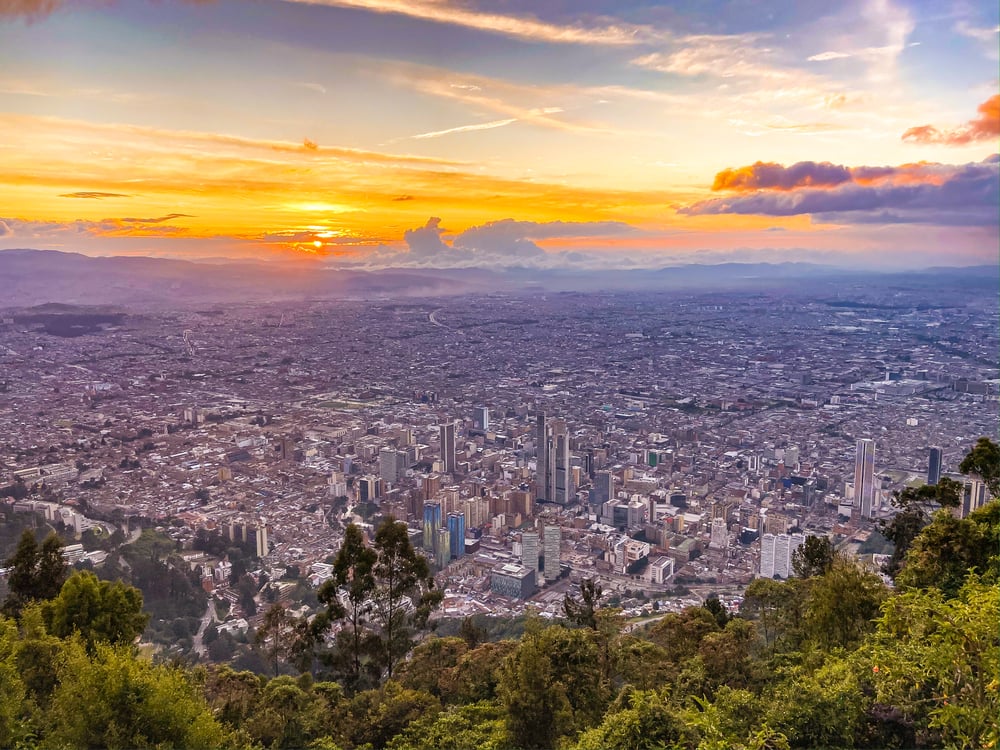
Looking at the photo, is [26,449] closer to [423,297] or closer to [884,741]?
[884,741]

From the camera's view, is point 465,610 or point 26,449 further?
point 26,449

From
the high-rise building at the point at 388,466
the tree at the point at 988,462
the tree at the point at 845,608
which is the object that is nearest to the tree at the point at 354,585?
the tree at the point at 845,608

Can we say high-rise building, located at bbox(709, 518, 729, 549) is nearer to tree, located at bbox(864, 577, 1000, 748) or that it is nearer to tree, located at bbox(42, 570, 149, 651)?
tree, located at bbox(864, 577, 1000, 748)

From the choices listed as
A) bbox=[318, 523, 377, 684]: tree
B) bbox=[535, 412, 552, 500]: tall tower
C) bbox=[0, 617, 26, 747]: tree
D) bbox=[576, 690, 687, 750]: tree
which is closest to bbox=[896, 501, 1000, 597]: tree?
bbox=[576, 690, 687, 750]: tree

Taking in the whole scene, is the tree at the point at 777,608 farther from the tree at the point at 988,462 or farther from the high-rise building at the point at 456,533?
the high-rise building at the point at 456,533

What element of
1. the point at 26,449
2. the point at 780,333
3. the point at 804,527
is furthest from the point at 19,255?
the point at 780,333
